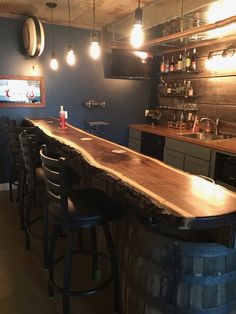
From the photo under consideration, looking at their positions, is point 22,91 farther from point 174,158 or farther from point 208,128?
point 208,128

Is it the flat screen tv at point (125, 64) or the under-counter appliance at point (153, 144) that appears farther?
the flat screen tv at point (125, 64)

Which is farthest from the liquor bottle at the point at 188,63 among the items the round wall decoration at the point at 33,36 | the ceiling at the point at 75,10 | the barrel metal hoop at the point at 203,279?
the barrel metal hoop at the point at 203,279

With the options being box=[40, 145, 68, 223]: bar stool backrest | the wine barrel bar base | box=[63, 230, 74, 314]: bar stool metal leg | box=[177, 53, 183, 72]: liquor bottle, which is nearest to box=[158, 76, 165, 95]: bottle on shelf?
box=[177, 53, 183, 72]: liquor bottle

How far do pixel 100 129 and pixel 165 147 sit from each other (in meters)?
1.34

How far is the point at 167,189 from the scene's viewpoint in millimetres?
1454

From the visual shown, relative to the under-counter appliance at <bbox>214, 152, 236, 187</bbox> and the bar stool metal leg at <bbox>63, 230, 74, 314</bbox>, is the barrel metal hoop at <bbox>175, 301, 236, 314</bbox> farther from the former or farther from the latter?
the under-counter appliance at <bbox>214, 152, 236, 187</bbox>

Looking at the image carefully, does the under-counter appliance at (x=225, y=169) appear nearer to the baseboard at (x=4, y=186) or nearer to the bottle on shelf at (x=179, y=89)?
the bottle on shelf at (x=179, y=89)

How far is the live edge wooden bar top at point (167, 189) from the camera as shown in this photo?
1.16m

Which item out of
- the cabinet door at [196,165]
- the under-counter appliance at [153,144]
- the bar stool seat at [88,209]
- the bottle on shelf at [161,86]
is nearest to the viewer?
the bar stool seat at [88,209]

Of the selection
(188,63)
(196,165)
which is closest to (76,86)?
(188,63)

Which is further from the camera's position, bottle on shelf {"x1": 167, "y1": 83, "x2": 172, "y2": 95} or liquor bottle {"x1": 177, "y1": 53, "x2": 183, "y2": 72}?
bottle on shelf {"x1": 167, "y1": 83, "x2": 172, "y2": 95}

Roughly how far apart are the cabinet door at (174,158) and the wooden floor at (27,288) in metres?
2.01

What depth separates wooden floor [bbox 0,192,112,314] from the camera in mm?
1974

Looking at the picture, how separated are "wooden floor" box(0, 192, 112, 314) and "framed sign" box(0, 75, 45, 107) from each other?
207 cm
